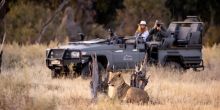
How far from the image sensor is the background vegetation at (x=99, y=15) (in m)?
39.6

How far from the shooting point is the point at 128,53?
21.3 meters

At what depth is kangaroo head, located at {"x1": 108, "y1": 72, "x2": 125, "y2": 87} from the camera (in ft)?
49.7

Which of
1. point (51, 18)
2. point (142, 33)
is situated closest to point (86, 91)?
point (142, 33)

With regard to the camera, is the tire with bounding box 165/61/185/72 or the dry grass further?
the tire with bounding box 165/61/185/72

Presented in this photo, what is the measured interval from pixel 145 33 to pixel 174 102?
281 inches

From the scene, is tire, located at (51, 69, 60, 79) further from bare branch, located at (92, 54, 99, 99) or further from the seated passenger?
bare branch, located at (92, 54, 99, 99)

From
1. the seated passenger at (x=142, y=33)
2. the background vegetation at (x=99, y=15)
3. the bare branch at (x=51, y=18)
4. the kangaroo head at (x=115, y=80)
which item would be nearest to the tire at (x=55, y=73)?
the seated passenger at (x=142, y=33)

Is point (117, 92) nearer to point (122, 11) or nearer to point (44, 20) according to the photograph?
point (44, 20)

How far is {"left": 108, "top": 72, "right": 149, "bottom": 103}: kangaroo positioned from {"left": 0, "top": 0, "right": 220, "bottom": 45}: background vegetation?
2038 centimetres

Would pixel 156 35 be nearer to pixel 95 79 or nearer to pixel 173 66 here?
pixel 173 66

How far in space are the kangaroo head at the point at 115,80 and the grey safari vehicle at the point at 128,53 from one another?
4.85 metres

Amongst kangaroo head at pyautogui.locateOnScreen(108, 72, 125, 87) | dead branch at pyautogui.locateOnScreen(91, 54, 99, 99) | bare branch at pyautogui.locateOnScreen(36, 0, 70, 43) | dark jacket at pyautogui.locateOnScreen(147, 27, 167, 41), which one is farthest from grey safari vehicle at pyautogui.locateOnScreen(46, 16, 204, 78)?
bare branch at pyautogui.locateOnScreen(36, 0, 70, 43)

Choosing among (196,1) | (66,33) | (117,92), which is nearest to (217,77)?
(117,92)

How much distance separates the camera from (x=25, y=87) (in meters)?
15.8
